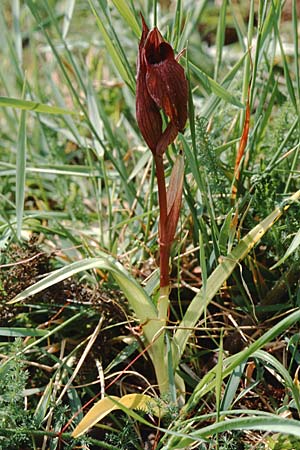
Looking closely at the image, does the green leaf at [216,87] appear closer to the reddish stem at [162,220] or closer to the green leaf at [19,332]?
the reddish stem at [162,220]

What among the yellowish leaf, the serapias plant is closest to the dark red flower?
the serapias plant

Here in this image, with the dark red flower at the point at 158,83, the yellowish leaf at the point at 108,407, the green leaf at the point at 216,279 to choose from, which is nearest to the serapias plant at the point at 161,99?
the dark red flower at the point at 158,83

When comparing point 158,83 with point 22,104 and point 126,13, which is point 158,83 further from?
point 22,104

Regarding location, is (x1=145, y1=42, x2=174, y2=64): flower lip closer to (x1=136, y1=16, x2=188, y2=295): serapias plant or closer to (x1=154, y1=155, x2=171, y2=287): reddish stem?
(x1=136, y1=16, x2=188, y2=295): serapias plant

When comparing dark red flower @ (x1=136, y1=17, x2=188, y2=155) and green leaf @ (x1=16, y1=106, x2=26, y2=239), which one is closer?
dark red flower @ (x1=136, y1=17, x2=188, y2=155)

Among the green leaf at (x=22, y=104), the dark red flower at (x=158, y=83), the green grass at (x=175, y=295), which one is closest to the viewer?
the dark red flower at (x=158, y=83)
